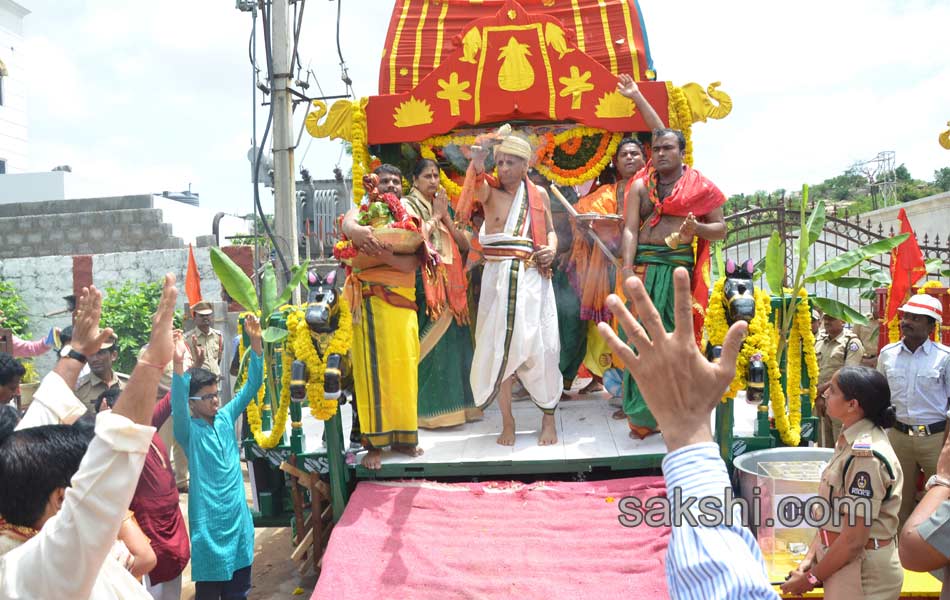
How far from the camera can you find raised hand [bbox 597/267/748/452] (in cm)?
153

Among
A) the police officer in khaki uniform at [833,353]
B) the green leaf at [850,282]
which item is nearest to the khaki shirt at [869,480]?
the green leaf at [850,282]

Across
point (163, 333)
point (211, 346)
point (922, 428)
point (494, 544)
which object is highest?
point (163, 333)

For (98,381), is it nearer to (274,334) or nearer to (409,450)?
(274,334)

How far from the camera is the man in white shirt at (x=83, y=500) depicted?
160 centimetres

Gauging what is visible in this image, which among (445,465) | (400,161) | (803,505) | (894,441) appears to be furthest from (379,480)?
(894,441)

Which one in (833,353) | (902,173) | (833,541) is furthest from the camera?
(902,173)

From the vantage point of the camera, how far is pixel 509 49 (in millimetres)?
5574

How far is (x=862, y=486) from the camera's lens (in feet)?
9.64

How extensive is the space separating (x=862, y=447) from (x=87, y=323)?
2.82 meters

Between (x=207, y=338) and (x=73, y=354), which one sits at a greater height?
(x=73, y=354)

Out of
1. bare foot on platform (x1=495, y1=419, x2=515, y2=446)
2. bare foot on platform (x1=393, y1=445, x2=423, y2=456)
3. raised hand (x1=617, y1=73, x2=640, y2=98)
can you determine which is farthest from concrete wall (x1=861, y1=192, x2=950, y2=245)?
bare foot on platform (x1=393, y1=445, x2=423, y2=456)

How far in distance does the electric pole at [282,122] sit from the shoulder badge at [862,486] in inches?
246

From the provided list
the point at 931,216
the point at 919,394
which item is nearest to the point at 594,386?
the point at 919,394

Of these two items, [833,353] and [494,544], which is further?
[833,353]
